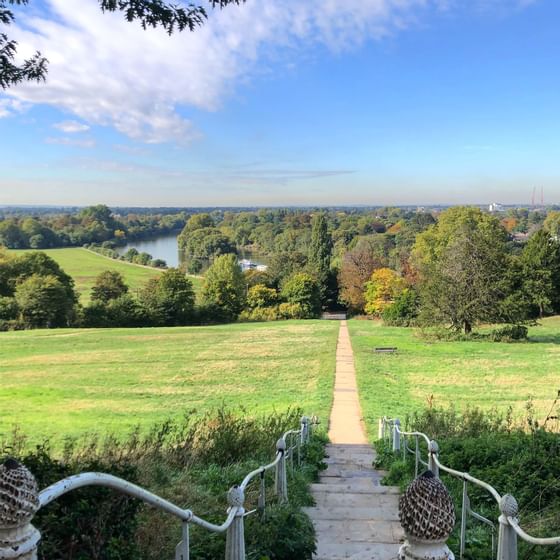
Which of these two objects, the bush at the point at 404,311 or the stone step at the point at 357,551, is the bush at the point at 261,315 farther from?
the stone step at the point at 357,551

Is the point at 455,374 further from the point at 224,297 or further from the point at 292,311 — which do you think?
the point at 224,297

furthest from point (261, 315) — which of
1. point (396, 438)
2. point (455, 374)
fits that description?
point (396, 438)

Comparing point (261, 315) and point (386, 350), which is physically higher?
point (386, 350)

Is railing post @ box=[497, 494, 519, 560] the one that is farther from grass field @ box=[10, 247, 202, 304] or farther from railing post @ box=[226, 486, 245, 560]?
grass field @ box=[10, 247, 202, 304]

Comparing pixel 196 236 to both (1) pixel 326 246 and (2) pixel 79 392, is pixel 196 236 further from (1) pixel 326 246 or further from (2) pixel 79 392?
(2) pixel 79 392

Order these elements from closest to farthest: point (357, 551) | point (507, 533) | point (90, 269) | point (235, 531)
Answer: point (507, 533) → point (235, 531) → point (357, 551) → point (90, 269)

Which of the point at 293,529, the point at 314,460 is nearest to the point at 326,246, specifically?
the point at 314,460

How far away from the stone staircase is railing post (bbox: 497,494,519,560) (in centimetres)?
157

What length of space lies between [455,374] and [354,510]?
1710 cm

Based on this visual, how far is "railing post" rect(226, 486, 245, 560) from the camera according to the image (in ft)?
9.64

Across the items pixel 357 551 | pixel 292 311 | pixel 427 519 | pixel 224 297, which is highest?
pixel 427 519

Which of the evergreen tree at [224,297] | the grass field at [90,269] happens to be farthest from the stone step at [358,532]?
the grass field at [90,269]

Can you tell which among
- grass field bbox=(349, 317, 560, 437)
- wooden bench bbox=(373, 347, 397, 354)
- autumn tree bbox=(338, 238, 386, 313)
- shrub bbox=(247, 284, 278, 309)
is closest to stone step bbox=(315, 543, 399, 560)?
grass field bbox=(349, 317, 560, 437)

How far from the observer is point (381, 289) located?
51000 millimetres
